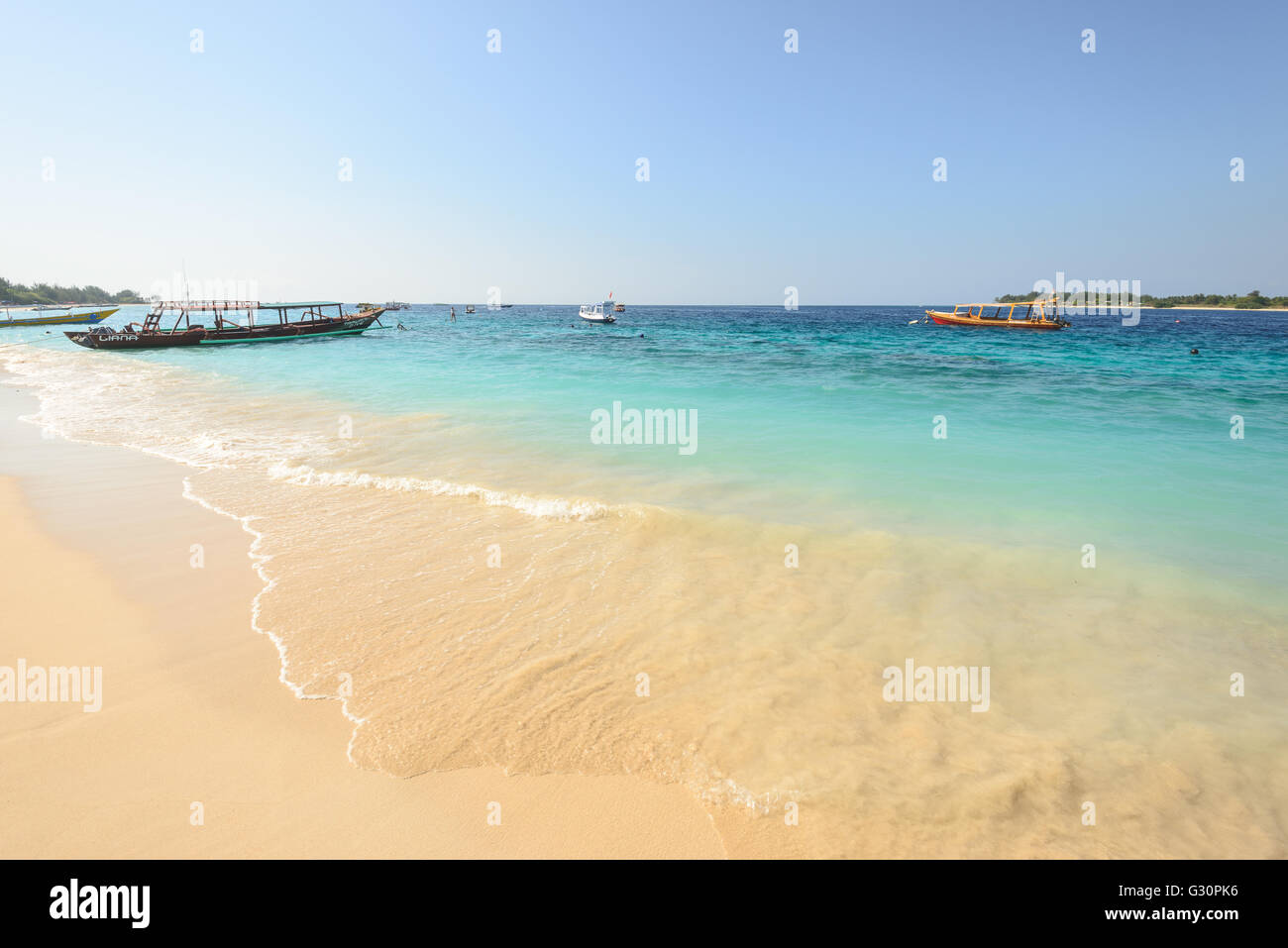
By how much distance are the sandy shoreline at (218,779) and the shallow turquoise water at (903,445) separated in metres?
5.10

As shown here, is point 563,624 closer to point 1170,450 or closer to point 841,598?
point 841,598

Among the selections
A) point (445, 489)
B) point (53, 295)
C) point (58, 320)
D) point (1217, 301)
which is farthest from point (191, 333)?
point (1217, 301)

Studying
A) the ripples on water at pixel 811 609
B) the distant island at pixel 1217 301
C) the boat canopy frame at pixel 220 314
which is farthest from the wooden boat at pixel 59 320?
the distant island at pixel 1217 301

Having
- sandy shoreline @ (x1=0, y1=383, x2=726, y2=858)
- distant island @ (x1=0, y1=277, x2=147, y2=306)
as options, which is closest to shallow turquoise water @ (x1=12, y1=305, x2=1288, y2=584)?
sandy shoreline @ (x1=0, y1=383, x2=726, y2=858)

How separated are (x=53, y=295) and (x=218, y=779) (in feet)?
649

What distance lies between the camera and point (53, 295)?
137625 mm

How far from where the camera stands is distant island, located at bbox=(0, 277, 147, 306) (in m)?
122

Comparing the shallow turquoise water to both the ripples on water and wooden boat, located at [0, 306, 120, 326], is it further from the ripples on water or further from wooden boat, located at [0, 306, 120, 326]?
wooden boat, located at [0, 306, 120, 326]

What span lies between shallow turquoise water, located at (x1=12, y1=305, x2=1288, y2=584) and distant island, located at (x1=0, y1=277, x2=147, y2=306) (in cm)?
14562

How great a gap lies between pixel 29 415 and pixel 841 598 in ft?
75.5

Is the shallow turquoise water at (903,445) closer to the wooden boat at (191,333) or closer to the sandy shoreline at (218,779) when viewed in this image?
the sandy shoreline at (218,779)
